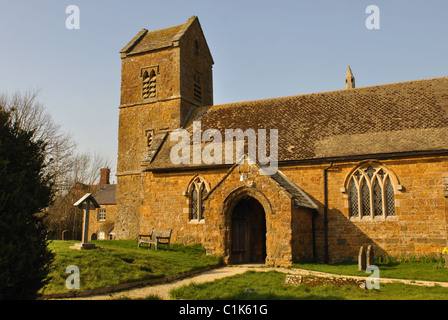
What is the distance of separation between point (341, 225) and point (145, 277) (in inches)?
395

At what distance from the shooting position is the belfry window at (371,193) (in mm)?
18969

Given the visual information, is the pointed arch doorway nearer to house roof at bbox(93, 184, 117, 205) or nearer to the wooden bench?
the wooden bench

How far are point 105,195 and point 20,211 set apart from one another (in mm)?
41322

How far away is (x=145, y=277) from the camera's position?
43.8 ft

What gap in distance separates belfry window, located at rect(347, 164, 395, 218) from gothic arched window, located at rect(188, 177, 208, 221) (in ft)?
24.7

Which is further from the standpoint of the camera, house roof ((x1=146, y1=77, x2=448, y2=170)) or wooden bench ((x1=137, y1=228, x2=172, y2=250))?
wooden bench ((x1=137, y1=228, x2=172, y2=250))

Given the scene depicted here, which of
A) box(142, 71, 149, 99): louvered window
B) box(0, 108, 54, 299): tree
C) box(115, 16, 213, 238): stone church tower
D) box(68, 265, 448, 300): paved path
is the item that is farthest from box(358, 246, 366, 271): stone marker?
box(142, 71, 149, 99): louvered window

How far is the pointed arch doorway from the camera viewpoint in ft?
63.9

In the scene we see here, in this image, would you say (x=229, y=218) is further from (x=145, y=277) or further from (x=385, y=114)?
(x=385, y=114)

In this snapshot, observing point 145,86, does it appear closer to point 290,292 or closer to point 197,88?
point 197,88

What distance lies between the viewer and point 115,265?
14.0 meters

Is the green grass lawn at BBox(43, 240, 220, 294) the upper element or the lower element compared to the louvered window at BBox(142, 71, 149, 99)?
lower
